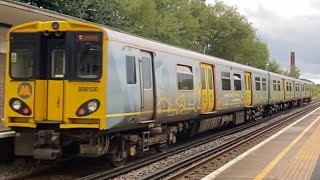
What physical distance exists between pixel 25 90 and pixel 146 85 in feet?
9.68

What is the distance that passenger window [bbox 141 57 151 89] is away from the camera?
39.6 ft

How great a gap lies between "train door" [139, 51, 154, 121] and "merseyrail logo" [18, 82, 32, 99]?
2.59m

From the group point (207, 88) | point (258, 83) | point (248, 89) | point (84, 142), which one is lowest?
point (84, 142)

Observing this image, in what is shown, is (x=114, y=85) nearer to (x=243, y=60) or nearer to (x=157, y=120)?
(x=157, y=120)

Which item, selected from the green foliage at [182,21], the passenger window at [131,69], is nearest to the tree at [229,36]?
the green foliage at [182,21]

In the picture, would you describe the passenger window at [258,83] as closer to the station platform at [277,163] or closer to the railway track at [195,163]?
the railway track at [195,163]

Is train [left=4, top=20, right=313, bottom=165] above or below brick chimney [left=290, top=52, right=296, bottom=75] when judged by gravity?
below

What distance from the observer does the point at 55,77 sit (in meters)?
10.4

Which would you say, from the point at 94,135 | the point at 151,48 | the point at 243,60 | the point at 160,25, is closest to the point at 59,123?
the point at 94,135

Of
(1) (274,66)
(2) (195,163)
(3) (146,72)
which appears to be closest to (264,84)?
(2) (195,163)

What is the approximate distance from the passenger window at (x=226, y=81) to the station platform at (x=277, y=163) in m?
4.23

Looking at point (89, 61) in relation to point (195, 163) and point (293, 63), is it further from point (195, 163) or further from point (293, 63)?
point (293, 63)

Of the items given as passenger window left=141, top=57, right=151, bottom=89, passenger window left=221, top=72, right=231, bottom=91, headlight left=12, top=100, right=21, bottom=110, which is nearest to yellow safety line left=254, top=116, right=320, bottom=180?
passenger window left=141, top=57, right=151, bottom=89

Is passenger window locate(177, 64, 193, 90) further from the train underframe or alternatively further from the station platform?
the station platform
